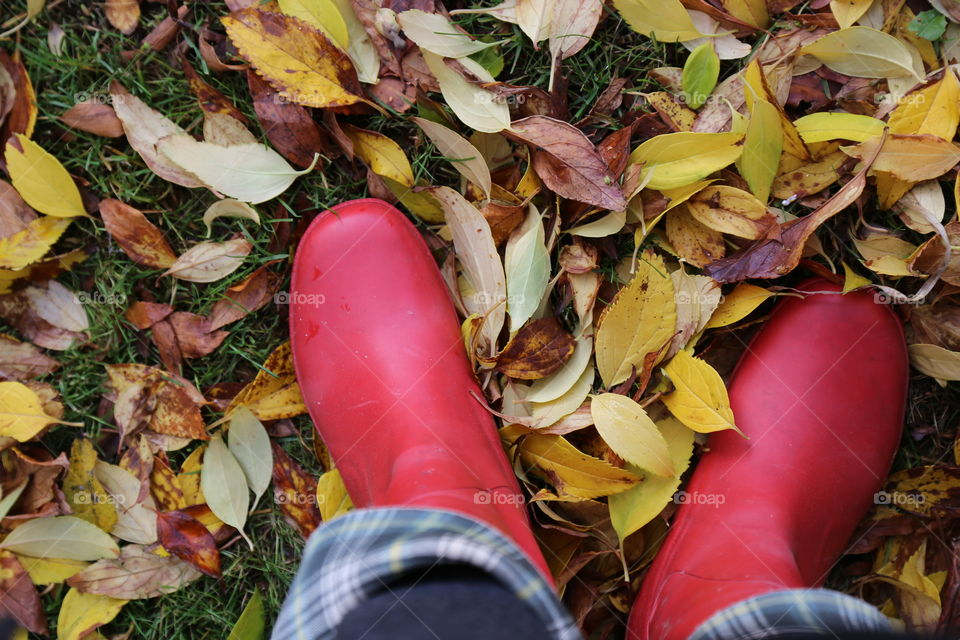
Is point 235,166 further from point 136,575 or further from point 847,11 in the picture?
point 847,11

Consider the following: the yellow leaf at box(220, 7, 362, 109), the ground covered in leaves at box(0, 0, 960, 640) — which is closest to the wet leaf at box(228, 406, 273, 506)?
the ground covered in leaves at box(0, 0, 960, 640)

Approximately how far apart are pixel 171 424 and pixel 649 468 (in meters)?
0.66

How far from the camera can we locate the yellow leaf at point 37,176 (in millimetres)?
975

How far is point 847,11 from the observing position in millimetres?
908

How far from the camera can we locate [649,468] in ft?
2.89

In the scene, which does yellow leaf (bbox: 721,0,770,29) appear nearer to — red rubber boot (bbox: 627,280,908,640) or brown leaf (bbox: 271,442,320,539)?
red rubber boot (bbox: 627,280,908,640)

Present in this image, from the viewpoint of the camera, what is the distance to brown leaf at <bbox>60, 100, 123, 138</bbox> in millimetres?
1000

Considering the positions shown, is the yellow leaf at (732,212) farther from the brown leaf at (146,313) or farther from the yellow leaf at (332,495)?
the brown leaf at (146,313)

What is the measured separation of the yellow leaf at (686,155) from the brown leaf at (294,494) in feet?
2.03

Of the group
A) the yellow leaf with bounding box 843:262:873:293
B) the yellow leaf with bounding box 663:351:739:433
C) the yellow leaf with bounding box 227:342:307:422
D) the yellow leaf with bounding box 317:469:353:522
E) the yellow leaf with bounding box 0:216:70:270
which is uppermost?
the yellow leaf with bounding box 0:216:70:270

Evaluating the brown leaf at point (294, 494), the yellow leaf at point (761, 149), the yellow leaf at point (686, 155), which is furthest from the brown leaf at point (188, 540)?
the yellow leaf at point (761, 149)

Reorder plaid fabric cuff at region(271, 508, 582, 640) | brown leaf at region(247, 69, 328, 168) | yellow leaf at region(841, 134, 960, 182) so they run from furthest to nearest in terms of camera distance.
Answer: brown leaf at region(247, 69, 328, 168), yellow leaf at region(841, 134, 960, 182), plaid fabric cuff at region(271, 508, 582, 640)

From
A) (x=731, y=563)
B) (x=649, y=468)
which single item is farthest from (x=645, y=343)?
(x=731, y=563)

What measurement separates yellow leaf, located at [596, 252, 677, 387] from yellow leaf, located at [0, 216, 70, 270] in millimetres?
773
